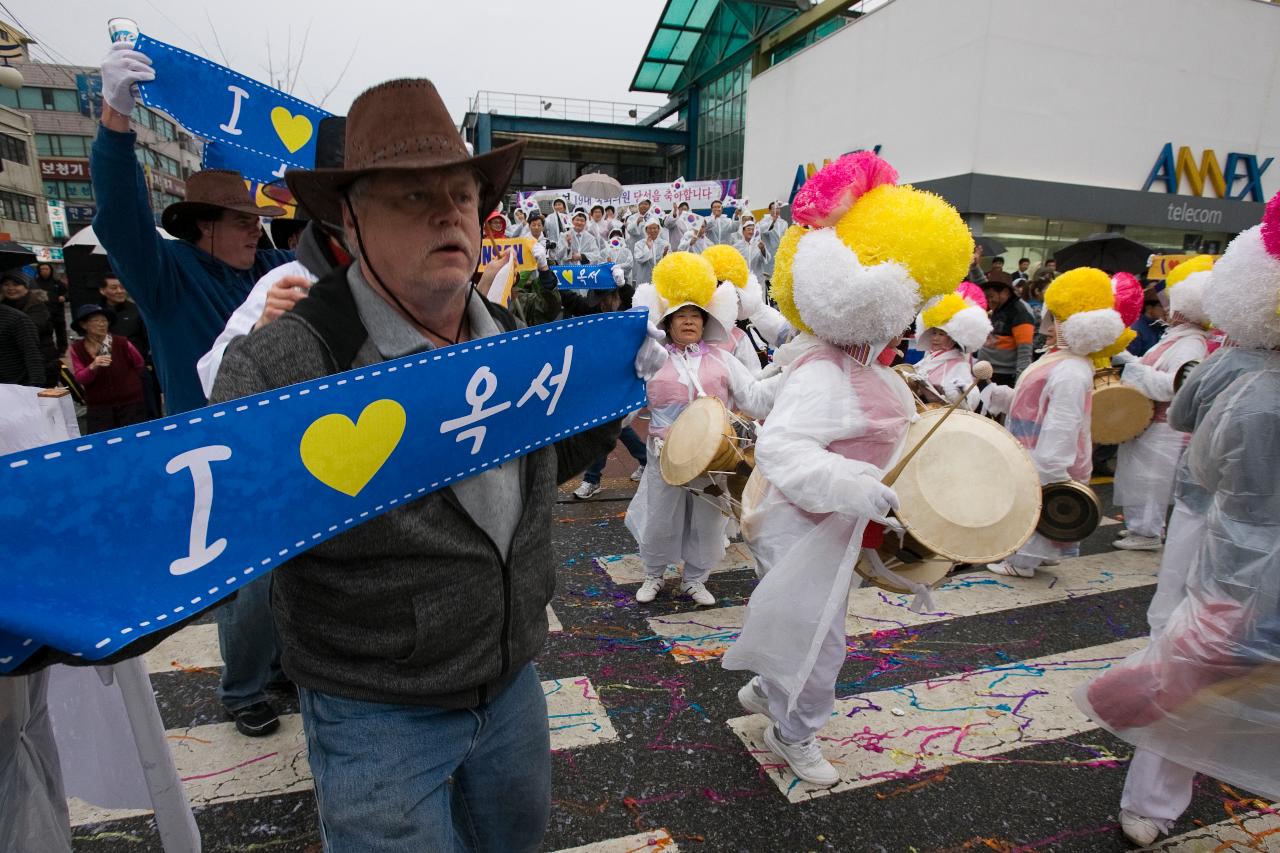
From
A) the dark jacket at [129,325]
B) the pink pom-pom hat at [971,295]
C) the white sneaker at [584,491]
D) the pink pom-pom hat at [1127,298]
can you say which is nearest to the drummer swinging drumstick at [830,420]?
the pink pom-pom hat at [1127,298]

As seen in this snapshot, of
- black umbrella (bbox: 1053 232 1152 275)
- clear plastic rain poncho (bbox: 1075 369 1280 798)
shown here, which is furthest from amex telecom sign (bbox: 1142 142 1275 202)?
clear plastic rain poncho (bbox: 1075 369 1280 798)

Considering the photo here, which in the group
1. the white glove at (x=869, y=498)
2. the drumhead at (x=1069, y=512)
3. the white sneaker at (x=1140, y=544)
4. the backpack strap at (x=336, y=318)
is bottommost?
the white sneaker at (x=1140, y=544)

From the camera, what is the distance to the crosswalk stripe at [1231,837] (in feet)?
7.94

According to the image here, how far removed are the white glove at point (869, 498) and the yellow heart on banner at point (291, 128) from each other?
239cm

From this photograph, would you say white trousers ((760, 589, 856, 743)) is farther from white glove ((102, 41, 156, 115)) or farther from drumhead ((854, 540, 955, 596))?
white glove ((102, 41, 156, 115))

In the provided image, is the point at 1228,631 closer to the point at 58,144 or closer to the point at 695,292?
the point at 695,292

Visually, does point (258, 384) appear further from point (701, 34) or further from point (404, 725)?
point (701, 34)

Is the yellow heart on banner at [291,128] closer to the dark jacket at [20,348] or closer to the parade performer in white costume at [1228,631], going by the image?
the parade performer in white costume at [1228,631]

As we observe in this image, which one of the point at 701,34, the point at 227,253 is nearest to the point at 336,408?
the point at 227,253

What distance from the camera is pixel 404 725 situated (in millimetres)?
1396

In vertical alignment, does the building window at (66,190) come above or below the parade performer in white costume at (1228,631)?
above

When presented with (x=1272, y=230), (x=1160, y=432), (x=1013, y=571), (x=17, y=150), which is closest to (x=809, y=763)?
(x=1272, y=230)

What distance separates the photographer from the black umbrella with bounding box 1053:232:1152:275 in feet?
26.4

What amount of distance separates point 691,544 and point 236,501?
11.3 ft
